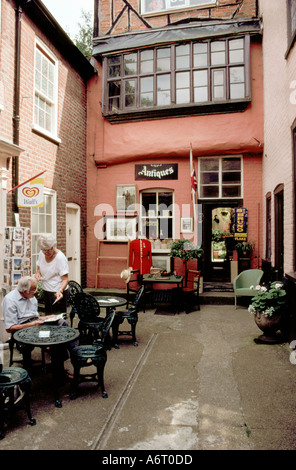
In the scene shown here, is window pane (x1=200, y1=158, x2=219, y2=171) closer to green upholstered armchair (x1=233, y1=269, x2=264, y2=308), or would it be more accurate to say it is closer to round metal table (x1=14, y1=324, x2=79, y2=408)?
green upholstered armchair (x1=233, y1=269, x2=264, y2=308)

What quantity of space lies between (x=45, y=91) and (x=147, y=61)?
11.4ft

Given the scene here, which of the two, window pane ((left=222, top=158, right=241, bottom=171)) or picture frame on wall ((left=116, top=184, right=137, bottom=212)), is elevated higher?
window pane ((left=222, top=158, right=241, bottom=171))

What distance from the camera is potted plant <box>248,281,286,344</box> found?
18.9 feet

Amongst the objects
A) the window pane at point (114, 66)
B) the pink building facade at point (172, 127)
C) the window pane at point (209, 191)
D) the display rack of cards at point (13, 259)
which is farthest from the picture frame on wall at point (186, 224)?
the display rack of cards at point (13, 259)

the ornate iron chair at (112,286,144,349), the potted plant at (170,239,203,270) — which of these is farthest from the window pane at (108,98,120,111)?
the ornate iron chair at (112,286,144,349)

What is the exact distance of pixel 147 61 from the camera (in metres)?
10.3

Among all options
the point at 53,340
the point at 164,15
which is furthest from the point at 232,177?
the point at 53,340

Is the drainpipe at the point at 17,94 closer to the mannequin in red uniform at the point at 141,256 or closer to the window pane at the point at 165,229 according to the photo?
the mannequin in red uniform at the point at 141,256

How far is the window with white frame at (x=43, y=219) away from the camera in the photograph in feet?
25.6

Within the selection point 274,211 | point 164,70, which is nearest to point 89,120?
point 164,70

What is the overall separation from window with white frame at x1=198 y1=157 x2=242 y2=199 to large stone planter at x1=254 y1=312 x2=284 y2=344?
4.85m

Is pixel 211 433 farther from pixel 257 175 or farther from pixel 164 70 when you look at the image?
pixel 164 70

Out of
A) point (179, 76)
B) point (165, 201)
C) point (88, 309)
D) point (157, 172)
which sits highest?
point (179, 76)

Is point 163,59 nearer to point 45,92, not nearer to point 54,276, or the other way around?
point 45,92
